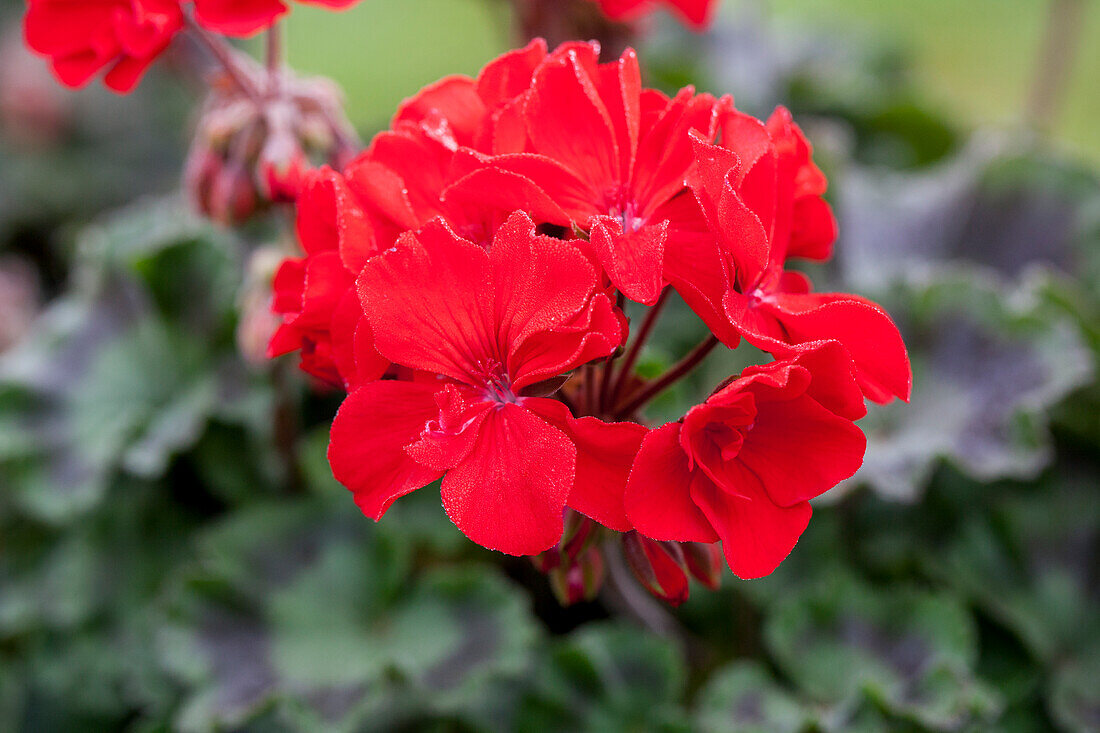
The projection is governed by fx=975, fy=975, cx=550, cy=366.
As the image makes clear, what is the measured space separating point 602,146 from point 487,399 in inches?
8.0

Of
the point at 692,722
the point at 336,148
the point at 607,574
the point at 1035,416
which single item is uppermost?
the point at 336,148

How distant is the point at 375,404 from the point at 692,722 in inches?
27.6

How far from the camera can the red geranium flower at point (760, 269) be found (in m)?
0.63

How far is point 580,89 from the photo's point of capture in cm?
70

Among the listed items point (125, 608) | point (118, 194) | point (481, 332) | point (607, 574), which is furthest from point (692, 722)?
point (118, 194)

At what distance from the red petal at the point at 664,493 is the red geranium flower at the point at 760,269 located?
0.08 m

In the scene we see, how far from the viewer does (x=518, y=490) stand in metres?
0.61

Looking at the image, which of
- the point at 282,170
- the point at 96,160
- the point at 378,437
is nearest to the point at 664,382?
the point at 378,437

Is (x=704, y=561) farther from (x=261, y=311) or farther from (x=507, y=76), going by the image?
→ (x=261, y=311)

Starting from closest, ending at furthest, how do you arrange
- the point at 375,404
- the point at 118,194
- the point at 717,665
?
the point at 375,404
the point at 717,665
the point at 118,194

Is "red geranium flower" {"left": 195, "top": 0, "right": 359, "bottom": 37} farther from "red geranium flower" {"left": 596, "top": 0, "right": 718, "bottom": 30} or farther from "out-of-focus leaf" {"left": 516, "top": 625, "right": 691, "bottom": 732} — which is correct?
"out-of-focus leaf" {"left": 516, "top": 625, "right": 691, "bottom": 732}

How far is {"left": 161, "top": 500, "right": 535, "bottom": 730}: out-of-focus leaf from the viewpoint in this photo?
3.84 feet

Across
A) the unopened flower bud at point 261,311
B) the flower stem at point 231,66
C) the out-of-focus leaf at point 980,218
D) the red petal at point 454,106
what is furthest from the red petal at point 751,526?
the out-of-focus leaf at point 980,218

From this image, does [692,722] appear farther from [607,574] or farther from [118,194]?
[118,194]
